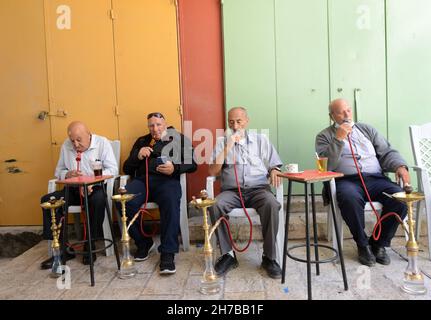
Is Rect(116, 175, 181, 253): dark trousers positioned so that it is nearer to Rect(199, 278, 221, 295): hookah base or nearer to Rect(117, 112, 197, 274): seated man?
Rect(117, 112, 197, 274): seated man

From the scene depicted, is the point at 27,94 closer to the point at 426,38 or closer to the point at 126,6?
the point at 126,6

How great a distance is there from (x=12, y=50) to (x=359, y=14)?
3.26 meters

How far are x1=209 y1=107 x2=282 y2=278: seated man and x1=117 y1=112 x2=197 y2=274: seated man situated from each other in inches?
12.3

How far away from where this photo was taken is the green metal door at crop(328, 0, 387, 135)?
10.0ft

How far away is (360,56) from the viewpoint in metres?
3.10

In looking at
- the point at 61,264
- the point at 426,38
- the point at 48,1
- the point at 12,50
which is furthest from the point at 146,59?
the point at 426,38

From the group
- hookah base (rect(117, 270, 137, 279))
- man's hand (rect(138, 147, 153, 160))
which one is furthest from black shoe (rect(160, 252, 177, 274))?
man's hand (rect(138, 147, 153, 160))

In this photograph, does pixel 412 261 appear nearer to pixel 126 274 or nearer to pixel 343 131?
pixel 343 131

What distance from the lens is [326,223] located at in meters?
2.90

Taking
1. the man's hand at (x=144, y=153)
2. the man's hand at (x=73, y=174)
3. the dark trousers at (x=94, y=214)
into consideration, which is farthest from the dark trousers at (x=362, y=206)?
the man's hand at (x=73, y=174)

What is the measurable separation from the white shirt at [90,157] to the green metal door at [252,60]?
119 cm

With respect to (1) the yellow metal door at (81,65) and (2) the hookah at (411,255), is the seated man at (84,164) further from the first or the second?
(2) the hookah at (411,255)

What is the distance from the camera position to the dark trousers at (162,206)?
2.45 meters

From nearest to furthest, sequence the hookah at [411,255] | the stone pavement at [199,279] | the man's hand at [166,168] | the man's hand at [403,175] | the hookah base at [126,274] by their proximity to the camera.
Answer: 1. the hookah at [411,255]
2. the stone pavement at [199,279]
3. the hookah base at [126,274]
4. the man's hand at [403,175]
5. the man's hand at [166,168]
